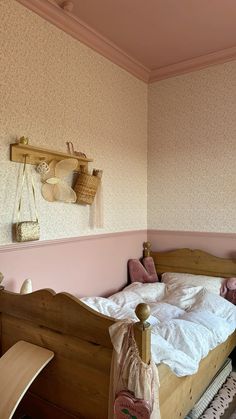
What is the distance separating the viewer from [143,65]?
2926 mm

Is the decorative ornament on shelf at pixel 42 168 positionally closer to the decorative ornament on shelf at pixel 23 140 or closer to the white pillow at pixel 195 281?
the decorative ornament on shelf at pixel 23 140

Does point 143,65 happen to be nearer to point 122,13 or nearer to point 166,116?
point 166,116

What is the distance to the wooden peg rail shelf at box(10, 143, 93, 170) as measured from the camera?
1817 millimetres

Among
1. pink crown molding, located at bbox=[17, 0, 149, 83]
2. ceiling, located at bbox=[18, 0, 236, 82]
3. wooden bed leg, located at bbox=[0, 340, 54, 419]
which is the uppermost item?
ceiling, located at bbox=[18, 0, 236, 82]

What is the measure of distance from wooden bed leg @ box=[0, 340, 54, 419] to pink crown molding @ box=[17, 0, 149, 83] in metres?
2.05

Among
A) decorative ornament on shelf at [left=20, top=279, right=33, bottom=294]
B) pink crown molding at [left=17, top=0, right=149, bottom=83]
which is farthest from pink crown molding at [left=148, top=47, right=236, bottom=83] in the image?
decorative ornament on shelf at [left=20, top=279, right=33, bottom=294]

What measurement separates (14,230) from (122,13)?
1692 millimetres

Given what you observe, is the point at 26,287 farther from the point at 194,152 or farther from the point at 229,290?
the point at 194,152

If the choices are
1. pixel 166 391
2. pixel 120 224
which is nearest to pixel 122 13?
pixel 120 224

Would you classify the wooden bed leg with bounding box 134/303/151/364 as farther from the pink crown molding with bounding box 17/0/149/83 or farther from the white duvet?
the pink crown molding with bounding box 17/0/149/83

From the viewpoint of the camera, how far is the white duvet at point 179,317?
1484 millimetres

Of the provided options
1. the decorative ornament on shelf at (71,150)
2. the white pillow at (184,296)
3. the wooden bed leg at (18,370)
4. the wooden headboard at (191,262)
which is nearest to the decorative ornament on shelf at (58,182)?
the decorative ornament on shelf at (71,150)

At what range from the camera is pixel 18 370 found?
1.37m

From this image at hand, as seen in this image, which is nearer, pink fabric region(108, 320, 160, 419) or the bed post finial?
pink fabric region(108, 320, 160, 419)
